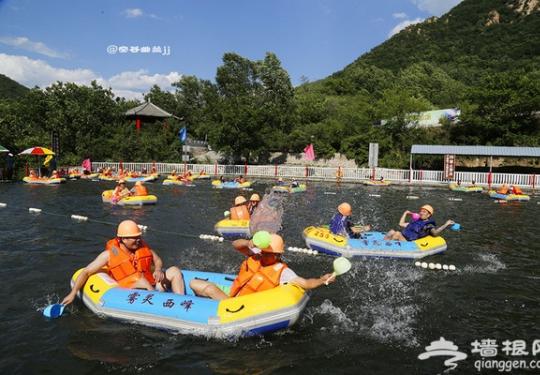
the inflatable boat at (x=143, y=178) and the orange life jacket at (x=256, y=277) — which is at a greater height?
the inflatable boat at (x=143, y=178)

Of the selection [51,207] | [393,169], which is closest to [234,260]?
[51,207]

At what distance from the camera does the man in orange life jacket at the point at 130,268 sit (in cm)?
679

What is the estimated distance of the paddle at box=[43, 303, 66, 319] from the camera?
22.2ft

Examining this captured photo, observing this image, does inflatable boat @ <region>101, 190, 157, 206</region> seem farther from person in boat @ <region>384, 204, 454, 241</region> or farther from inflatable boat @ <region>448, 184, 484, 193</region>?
inflatable boat @ <region>448, 184, 484, 193</region>

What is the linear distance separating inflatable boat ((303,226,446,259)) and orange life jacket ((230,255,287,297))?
451 centimetres

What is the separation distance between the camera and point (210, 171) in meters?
37.0

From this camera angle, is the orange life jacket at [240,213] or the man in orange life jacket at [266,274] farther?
the orange life jacket at [240,213]

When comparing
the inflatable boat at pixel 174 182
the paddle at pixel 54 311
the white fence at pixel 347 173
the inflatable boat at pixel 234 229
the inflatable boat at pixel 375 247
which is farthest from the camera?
the inflatable boat at pixel 174 182

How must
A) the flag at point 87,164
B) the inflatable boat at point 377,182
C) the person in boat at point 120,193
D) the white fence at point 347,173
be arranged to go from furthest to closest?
1. the flag at point 87,164
2. the inflatable boat at point 377,182
3. the white fence at point 347,173
4. the person in boat at point 120,193

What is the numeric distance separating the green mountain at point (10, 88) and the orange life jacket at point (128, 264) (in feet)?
233

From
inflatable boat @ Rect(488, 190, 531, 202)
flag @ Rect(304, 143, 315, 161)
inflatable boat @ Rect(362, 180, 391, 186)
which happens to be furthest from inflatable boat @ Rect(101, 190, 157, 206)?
flag @ Rect(304, 143, 315, 161)

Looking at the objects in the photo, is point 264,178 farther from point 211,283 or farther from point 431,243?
point 211,283

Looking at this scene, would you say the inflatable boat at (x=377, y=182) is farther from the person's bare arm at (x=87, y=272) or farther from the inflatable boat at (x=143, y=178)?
the person's bare arm at (x=87, y=272)

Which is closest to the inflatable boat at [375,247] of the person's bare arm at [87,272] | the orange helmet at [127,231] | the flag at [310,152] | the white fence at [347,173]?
the orange helmet at [127,231]
